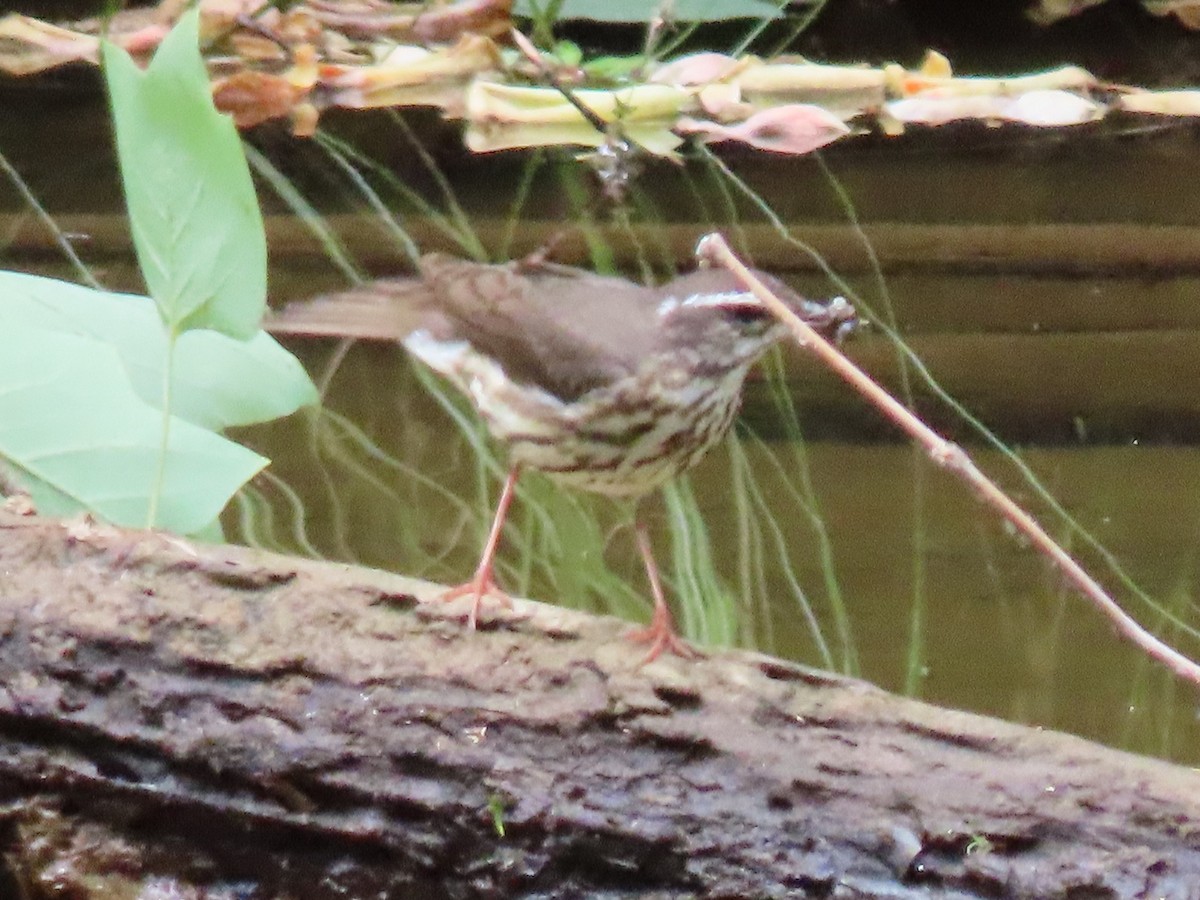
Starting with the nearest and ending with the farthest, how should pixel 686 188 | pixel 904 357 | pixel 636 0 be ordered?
pixel 904 357 < pixel 686 188 < pixel 636 0

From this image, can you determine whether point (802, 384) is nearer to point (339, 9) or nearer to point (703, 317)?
point (703, 317)

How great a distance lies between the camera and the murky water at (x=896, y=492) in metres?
Result: 1.69

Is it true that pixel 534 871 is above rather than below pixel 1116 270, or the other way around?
below

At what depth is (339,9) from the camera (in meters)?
3.79

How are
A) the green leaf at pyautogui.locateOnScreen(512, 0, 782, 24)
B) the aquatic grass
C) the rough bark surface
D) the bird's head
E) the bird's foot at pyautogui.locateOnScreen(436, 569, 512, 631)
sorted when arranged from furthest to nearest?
the green leaf at pyautogui.locateOnScreen(512, 0, 782, 24) < the aquatic grass < the bird's head < the bird's foot at pyautogui.locateOnScreen(436, 569, 512, 631) < the rough bark surface

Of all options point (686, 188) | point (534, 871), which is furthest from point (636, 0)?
point (534, 871)

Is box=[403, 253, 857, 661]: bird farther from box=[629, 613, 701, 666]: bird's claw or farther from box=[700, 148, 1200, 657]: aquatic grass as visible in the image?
box=[700, 148, 1200, 657]: aquatic grass

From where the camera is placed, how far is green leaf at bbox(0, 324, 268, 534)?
4.75 ft

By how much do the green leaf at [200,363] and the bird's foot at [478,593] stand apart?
0.35m

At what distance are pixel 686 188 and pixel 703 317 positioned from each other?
145 cm

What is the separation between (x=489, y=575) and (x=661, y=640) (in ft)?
0.73

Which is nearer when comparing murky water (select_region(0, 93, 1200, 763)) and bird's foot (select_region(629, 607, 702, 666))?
bird's foot (select_region(629, 607, 702, 666))

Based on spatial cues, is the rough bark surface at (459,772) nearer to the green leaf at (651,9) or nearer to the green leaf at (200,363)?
the green leaf at (200,363)

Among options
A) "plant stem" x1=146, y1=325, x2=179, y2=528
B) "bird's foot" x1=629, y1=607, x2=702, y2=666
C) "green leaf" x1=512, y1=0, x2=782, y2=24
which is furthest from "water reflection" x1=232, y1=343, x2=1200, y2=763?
"green leaf" x1=512, y1=0, x2=782, y2=24
